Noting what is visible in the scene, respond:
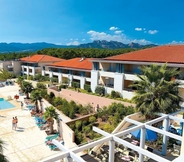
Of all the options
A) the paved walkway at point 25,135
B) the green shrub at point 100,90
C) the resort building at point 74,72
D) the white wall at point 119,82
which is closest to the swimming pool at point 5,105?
the paved walkway at point 25,135

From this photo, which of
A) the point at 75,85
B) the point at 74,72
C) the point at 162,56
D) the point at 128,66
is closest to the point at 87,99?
the point at 128,66

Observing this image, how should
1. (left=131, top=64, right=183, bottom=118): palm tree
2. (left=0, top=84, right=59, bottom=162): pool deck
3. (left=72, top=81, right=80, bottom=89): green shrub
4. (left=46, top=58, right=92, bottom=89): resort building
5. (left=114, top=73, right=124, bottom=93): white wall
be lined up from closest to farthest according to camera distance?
(left=131, top=64, right=183, bottom=118): palm tree < (left=0, top=84, right=59, bottom=162): pool deck < (left=114, top=73, right=124, bottom=93): white wall < (left=46, top=58, right=92, bottom=89): resort building < (left=72, top=81, right=80, bottom=89): green shrub

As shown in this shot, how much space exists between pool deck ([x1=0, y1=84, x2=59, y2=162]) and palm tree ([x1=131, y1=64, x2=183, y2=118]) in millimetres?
9341

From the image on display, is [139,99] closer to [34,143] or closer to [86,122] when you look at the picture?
[86,122]

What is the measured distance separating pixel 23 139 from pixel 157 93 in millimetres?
14377

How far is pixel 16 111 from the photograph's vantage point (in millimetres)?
29344

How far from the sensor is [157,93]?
46.3 ft

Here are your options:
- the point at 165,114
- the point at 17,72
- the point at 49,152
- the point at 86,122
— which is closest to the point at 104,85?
the point at 86,122

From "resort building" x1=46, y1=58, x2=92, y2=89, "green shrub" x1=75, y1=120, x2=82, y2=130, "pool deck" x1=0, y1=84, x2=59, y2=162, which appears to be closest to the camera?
"pool deck" x1=0, y1=84, x2=59, y2=162

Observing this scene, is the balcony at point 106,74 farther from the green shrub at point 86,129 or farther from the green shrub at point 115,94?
the green shrub at point 86,129

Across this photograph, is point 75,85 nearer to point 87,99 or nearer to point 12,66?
point 87,99

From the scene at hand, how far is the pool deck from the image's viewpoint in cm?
1650

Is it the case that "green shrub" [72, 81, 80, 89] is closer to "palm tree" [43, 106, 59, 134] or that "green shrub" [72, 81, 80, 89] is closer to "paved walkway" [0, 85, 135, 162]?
"paved walkway" [0, 85, 135, 162]

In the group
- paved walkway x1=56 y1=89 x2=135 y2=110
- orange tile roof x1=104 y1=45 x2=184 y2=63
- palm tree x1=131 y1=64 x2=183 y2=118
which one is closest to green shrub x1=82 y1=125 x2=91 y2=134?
paved walkway x1=56 y1=89 x2=135 y2=110
